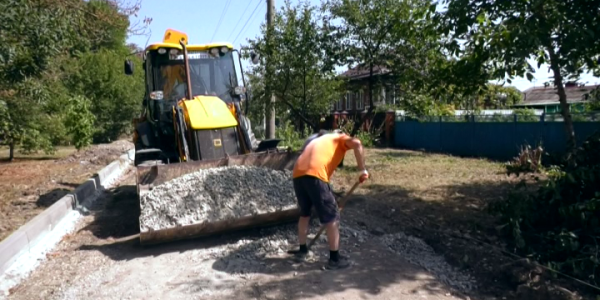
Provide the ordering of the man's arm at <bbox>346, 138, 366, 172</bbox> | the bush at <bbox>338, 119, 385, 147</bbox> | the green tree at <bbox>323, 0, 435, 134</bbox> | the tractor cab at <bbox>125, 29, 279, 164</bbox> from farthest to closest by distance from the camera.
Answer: the bush at <bbox>338, 119, 385, 147</bbox> < the green tree at <bbox>323, 0, 435, 134</bbox> < the tractor cab at <bbox>125, 29, 279, 164</bbox> < the man's arm at <bbox>346, 138, 366, 172</bbox>

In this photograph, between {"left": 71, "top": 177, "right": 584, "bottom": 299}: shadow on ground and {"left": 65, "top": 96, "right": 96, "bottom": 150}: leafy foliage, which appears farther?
{"left": 65, "top": 96, "right": 96, "bottom": 150}: leafy foliage

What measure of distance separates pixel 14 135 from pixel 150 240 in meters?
11.1

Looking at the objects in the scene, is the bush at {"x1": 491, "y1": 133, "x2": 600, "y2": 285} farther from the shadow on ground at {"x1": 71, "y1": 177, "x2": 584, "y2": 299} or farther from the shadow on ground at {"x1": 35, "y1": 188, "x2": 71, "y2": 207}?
the shadow on ground at {"x1": 35, "y1": 188, "x2": 71, "y2": 207}

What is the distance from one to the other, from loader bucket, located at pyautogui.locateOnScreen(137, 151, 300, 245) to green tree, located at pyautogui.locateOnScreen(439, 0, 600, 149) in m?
3.00

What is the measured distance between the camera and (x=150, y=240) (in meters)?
6.67

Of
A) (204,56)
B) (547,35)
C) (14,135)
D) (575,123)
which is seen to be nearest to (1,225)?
(204,56)

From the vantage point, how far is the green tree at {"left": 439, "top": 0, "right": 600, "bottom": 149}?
273 inches

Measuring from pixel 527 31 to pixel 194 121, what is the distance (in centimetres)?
459

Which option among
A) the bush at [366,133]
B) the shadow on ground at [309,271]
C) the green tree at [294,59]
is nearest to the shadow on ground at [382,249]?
the shadow on ground at [309,271]

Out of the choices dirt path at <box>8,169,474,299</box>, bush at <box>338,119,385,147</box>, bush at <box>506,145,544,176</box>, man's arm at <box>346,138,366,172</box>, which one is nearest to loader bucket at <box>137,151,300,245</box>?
dirt path at <box>8,169,474,299</box>

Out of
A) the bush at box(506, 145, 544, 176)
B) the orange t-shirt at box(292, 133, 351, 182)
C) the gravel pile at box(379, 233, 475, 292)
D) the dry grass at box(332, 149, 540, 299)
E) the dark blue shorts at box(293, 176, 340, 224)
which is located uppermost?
the orange t-shirt at box(292, 133, 351, 182)

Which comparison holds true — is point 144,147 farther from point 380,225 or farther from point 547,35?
point 547,35

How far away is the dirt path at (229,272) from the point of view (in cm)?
546

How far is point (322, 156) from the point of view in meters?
6.29
